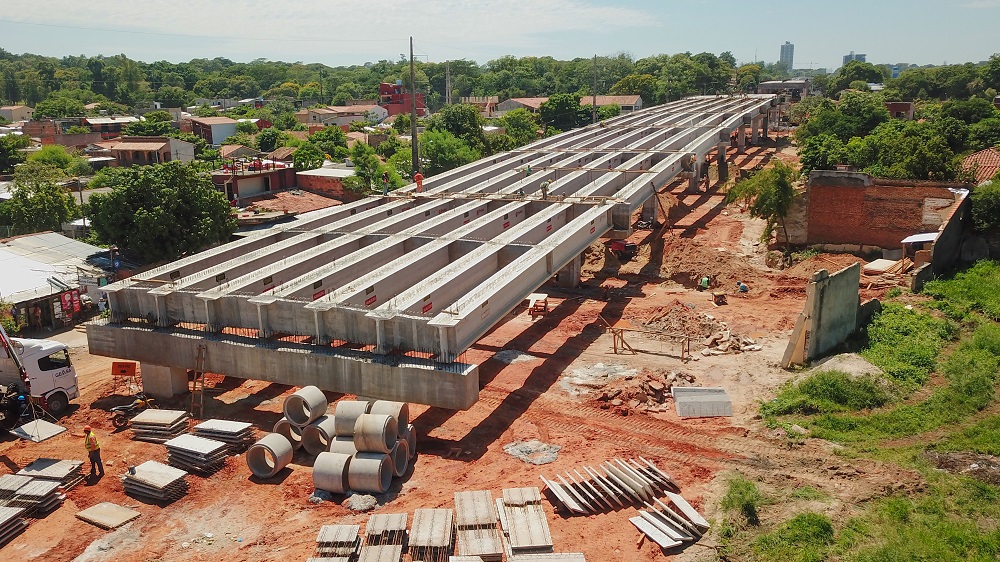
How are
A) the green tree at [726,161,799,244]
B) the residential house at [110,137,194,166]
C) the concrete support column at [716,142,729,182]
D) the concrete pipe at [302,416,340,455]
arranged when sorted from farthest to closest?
the residential house at [110,137,194,166]
the concrete support column at [716,142,729,182]
the green tree at [726,161,799,244]
the concrete pipe at [302,416,340,455]

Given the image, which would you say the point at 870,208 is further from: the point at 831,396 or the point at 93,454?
the point at 93,454

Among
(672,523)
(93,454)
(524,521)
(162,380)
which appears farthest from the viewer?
(162,380)

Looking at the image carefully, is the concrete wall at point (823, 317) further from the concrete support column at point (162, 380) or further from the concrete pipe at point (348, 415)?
the concrete support column at point (162, 380)

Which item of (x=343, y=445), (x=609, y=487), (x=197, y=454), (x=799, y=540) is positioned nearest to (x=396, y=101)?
(x=197, y=454)

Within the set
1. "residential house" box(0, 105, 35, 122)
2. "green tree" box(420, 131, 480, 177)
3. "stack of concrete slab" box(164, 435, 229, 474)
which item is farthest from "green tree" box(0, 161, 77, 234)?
"residential house" box(0, 105, 35, 122)

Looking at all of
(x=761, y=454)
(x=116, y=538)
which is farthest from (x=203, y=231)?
(x=761, y=454)

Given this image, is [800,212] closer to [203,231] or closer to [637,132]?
[637,132]

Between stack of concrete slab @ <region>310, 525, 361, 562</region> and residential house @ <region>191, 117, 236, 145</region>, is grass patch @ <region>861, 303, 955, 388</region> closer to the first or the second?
stack of concrete slab @ <region>310, 525, 361, 562</region>
